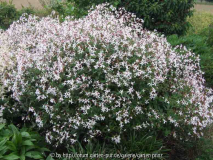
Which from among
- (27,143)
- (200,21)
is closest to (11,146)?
(27,143)

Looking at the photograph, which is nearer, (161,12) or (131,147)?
(131,147)

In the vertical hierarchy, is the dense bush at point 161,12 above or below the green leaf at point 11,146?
above

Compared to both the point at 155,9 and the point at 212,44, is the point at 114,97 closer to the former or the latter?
the point at 155,9

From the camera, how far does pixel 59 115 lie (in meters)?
3.81

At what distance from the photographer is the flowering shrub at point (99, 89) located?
149 inches

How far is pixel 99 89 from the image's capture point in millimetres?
3865

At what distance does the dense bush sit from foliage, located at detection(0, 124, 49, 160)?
5371mm

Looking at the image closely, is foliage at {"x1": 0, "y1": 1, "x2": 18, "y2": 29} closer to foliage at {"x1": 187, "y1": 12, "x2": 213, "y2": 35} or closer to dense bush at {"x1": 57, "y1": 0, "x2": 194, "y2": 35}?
dense bush at {"x1": 57, "y1": 0, "x2": 194, "y2": 35}

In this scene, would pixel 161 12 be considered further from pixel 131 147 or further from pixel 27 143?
pixel 27 143

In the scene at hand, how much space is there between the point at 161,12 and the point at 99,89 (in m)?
5.12

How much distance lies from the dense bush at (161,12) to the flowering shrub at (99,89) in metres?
3.71

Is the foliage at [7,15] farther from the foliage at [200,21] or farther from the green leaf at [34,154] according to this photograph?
the foliage at [200,21]

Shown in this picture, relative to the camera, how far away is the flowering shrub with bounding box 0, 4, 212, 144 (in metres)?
3.77

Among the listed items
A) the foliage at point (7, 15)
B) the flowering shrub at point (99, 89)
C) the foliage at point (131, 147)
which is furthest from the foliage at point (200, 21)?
the foliage at point (131, 147)
